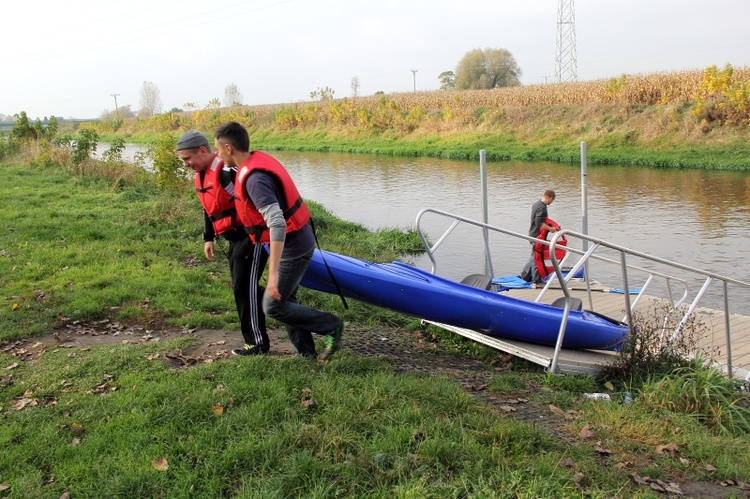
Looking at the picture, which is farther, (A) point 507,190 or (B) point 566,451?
(A) point 507,190

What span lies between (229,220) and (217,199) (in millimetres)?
195

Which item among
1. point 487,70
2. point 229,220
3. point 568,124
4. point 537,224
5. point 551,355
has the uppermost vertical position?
point 487,70

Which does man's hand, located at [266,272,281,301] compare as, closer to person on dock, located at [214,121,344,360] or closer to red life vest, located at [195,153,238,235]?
person on dock, located at [214,121,344,360]

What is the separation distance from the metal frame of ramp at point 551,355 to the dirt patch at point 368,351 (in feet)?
0.69

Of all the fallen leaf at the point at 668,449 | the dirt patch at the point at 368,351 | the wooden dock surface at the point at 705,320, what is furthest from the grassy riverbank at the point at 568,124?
the fallen leaf at the point at 668,449

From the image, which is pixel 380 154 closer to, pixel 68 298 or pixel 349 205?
pixel 349 205

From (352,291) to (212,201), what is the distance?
5.63 feet

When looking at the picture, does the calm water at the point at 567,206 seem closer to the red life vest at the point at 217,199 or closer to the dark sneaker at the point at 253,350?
the dark sneaker at the point at 253,350

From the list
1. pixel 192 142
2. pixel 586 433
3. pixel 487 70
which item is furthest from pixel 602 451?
A: pixel 487 70

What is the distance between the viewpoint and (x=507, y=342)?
7105 millimetres

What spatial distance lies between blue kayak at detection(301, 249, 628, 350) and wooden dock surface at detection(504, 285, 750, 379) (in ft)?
1.98

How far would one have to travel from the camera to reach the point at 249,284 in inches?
216

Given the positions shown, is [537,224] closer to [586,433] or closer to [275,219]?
[586,433]

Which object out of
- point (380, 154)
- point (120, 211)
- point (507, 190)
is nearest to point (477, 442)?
point (120, 211)
